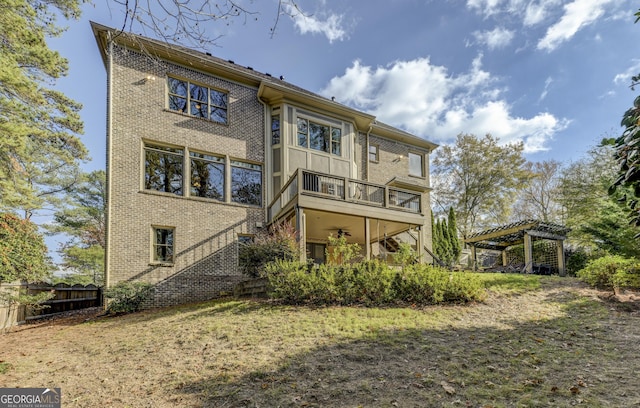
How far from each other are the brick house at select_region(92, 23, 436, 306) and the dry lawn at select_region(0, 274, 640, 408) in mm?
3483

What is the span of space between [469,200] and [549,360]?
24417mm

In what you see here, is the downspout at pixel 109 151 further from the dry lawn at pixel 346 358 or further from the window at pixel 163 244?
the dry lawn at pixel 346 358

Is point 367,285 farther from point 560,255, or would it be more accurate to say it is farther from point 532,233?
point 560,255

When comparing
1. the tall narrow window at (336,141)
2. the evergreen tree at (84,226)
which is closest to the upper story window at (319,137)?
the tall narrow window at (336,141)

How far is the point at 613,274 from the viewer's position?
363 inches

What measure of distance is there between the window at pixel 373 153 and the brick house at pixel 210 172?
2.22 metres

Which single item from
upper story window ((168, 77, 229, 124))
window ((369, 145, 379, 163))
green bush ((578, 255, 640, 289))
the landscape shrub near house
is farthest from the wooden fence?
green bush ((578, 255, 640, 289))

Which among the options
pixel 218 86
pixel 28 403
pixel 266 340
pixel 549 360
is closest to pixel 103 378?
pixel 28 403

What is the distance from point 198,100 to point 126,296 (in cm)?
712

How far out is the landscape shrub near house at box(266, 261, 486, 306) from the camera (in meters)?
7.60

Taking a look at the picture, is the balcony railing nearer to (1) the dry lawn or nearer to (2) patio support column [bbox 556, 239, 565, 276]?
(1) the dry lawn

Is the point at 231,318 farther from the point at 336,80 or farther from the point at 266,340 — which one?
the point at 336,80

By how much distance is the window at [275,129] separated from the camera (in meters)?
13.3

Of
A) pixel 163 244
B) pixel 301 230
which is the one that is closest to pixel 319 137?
pixel 301 230
